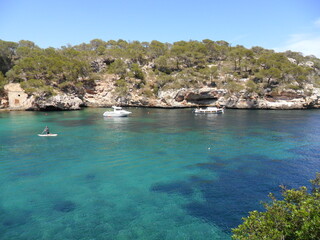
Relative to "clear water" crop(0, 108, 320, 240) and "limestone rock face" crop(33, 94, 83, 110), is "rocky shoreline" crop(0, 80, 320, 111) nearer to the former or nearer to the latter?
"limestone rock face" crop(33, 94, 83, 110)

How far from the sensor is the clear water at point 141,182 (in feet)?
42.7

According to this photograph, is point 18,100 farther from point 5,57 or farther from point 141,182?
point 141,182

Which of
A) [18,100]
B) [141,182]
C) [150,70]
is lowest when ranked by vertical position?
[141,182]

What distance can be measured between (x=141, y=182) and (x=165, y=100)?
244 ft

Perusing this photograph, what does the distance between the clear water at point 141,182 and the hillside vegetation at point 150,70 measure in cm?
5584

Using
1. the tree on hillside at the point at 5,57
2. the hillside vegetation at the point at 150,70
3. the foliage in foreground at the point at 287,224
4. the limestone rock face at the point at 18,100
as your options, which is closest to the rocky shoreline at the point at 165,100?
the limestone rock face at the point at 18,100

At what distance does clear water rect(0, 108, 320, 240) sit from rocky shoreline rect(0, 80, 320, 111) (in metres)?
44.6

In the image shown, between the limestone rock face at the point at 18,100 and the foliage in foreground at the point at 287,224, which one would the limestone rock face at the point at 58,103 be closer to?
the limestone rock face at the point at 18,100

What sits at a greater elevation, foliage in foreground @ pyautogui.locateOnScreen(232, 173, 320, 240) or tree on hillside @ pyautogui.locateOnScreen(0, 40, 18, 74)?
tree on hillside @ pyautogui.locateOnScreen(0, 40, 18, 74)

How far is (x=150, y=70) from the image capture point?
11088 centimetres

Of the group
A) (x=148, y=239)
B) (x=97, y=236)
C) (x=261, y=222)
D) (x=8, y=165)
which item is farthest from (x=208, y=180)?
(x=8, y=165)

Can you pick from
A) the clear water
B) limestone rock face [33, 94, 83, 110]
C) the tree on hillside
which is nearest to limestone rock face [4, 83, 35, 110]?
limestone rock face [33, 94, 83, 110]

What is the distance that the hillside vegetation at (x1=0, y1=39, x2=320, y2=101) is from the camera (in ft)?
278

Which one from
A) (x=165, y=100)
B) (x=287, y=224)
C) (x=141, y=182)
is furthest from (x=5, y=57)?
(x=287, y=224)
